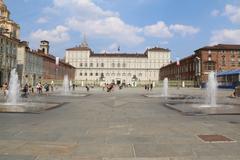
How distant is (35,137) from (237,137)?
5177 millimetres

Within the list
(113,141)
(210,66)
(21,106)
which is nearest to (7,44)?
(210,66)

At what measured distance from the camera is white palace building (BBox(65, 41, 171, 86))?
165 metres

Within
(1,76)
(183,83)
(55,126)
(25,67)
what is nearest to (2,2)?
(25,67)

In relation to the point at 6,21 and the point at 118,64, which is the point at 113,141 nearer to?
the point at 6,21

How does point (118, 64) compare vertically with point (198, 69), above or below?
above

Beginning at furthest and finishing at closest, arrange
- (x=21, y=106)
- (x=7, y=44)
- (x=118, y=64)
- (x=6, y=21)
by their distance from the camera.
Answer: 1. (x=118, y=64)
2. (x=6, y=21)
3. (x=7, y=44)
4. (x=21, y=106)

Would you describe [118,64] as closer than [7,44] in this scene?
No

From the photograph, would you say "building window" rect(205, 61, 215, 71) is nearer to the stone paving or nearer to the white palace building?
the stone paving

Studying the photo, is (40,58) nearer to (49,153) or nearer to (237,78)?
(237,78)

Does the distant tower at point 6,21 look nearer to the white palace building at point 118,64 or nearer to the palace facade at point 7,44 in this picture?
the palace facade at point 7,44

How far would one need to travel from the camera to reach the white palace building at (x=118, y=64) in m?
165

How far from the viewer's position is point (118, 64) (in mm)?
166750

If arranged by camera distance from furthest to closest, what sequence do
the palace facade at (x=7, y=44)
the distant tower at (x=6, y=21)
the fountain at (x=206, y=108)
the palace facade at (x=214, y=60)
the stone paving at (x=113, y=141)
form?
1. the distant tower at (x=6, y=21)
2. the palace facade at (x=214, y=60)
3. the palace facade at (x=7, y=44)
4. the fountain at (x=206, y=108)
5. the stone paving at (x=113, y=141)

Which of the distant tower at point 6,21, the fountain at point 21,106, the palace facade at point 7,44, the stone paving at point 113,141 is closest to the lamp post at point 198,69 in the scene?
the palace facade at point 7,44
